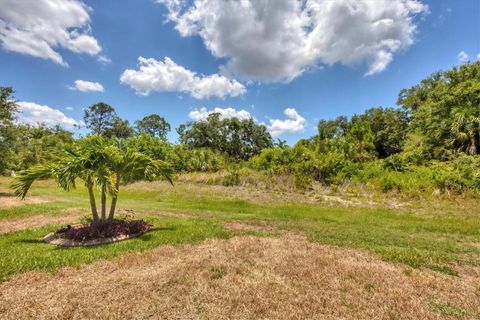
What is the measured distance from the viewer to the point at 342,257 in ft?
21.0

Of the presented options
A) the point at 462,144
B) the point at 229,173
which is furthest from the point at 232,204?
the point at 462,144

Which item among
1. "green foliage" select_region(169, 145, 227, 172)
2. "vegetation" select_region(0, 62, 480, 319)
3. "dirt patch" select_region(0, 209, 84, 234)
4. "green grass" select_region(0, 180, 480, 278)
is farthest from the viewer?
"green foliage" select_region(169, 145, 227, 172)

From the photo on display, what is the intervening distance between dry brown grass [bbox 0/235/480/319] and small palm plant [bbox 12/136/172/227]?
2.83 metres

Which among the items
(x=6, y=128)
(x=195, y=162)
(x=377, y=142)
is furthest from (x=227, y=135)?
(x=6, y=128)

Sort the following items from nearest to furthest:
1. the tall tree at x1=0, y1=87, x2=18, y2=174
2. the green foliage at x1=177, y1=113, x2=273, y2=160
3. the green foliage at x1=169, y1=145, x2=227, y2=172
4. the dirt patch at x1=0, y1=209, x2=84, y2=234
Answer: the dirt patch at x1=0, y1=209, x2=84, y2=234 → the tall tree at x1=0, y1=87, x2=18, y2=174 → the green foliage at x1=169, y1=145, x2=227, y2=172 → the green foliage at x1=177, y1=113, x2=273, y2=160

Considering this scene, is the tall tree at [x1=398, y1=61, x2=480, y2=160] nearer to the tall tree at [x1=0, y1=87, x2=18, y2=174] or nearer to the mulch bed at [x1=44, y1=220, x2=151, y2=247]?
the mulch bed at [x1=44, y1=220, x2=151, y2=247]

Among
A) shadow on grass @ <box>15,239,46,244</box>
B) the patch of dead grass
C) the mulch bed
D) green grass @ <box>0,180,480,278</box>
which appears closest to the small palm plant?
the mulch bed

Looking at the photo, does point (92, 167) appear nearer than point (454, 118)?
Yes

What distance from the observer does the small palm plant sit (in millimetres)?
7582

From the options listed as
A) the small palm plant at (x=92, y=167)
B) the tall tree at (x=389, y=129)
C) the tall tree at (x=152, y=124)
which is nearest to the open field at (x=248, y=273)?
the small palm plant at (x=92, y=167)

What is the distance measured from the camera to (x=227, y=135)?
52.5m

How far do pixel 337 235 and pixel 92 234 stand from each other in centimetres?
797

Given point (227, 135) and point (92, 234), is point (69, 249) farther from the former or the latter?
point (227, 135)

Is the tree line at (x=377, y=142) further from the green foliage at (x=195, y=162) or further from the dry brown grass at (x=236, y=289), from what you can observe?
the dry brown grass at (x=236, y=289)
